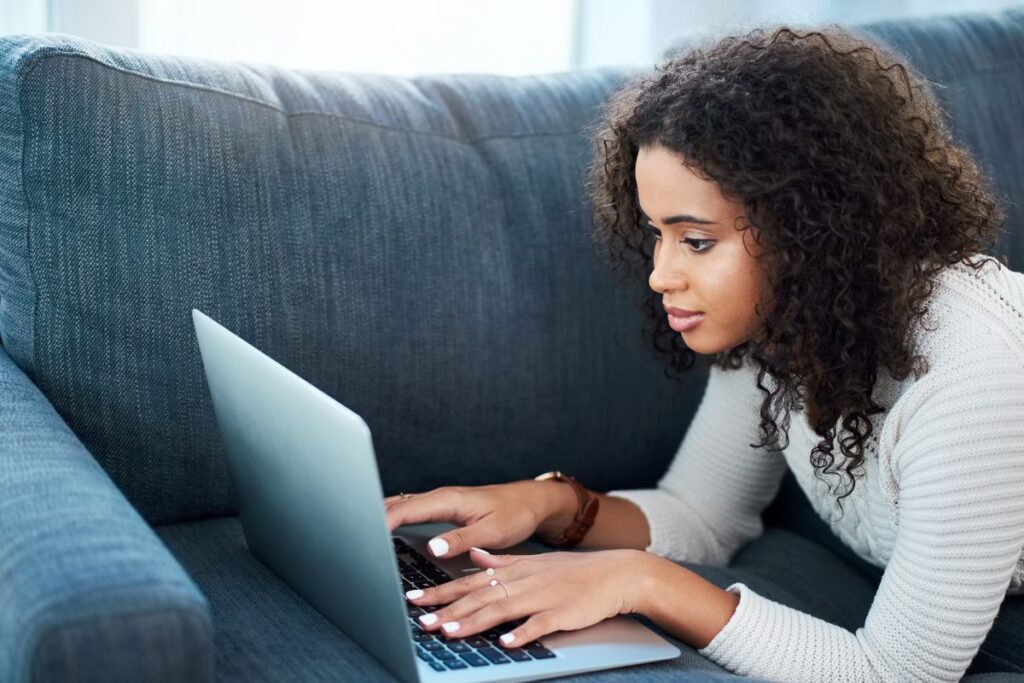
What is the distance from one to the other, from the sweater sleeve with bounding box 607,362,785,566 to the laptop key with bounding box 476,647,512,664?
1.40 ft

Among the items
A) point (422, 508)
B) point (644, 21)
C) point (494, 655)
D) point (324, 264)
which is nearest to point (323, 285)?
point (324, 264)

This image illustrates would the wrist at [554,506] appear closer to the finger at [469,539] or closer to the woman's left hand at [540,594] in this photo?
the finger at [469,539]

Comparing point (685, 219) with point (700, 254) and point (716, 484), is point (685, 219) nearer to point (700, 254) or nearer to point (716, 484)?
point (700, 254)

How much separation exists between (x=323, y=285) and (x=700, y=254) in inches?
17.7

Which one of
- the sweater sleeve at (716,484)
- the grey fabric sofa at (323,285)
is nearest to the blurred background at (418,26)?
the grey fabric sofa at (323,285)

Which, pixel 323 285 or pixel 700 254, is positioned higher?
pixel 700 254

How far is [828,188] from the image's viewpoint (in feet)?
3.62

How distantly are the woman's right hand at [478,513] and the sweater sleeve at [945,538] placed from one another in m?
0.26

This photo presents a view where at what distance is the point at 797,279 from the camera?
1.13 m

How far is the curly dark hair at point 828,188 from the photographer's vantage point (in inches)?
43.4

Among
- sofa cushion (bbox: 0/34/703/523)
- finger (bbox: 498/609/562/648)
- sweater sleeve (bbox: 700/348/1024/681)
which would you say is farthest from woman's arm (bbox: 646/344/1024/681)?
sofa cushion (bbox: 0/34/703/523)

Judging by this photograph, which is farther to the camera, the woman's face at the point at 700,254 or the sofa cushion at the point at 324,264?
the sofa cushion at the point at 324,264

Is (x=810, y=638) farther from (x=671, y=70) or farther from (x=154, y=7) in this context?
(x=154, y=7)

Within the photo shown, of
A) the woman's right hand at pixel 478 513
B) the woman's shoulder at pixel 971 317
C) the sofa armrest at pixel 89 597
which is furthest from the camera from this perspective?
the woman's right hand at pixel 478 513
